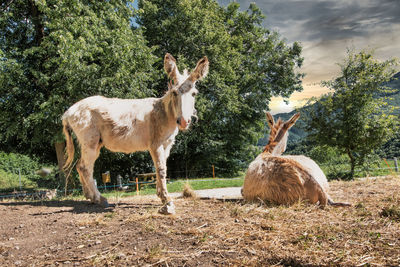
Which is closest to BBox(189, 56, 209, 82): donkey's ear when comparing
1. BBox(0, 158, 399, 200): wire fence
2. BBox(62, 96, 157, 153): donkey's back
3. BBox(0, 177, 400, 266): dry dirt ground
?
BBox(62, 96, 157, 153): donkey's back

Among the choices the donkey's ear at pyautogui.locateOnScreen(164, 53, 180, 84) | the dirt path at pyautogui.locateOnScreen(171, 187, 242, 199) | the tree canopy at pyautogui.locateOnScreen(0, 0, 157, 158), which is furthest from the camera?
the tree canopy at pyautogui.locateOnScreen(0, 0, 157, 158)

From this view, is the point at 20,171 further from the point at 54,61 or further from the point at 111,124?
the point at 111,124

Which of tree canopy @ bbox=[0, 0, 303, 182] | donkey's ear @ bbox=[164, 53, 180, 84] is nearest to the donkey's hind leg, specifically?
donkey's ear @ bbox=[164, 53, 180, 84]

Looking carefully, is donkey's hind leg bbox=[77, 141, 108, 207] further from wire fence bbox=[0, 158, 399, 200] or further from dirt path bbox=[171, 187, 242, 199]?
wire fence bbox=[0, 158, 399, 200]

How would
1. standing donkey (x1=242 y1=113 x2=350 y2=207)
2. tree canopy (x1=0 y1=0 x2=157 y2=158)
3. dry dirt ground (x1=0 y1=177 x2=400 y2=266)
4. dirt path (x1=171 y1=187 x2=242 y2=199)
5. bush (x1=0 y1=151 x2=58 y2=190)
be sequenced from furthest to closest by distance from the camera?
bush (x1=0 y1=151 x2=58 y2=190) → tree canopy (x1=0 y1=0 x2=157 y2=158) → dirt path (x1=171 y1=187 x2=242 y2=199) → standing donkey (x1=242 y1=113 x2=350 y2=207) → dry dirt ground (x1=0 y1=177 x2=400 y2=266)

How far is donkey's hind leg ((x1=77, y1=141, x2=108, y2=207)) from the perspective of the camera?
16.7 ft

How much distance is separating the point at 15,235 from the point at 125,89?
980cm

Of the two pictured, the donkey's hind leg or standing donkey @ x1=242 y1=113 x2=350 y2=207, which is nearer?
standing donkey @ x1=242 y1=113 x2=350 y2=207

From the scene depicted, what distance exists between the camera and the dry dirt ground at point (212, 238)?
7.90 feet

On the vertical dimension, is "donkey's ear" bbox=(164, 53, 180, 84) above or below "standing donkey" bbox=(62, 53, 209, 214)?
above

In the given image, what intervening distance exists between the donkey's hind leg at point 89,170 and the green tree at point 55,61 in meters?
5.72

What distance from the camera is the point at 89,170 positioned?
5.19 m

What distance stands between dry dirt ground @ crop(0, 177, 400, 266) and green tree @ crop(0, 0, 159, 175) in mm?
7000

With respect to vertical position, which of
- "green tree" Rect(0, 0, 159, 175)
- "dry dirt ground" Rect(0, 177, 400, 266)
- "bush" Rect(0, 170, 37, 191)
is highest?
"green tree" Rect(0, 0, 159, 175)
